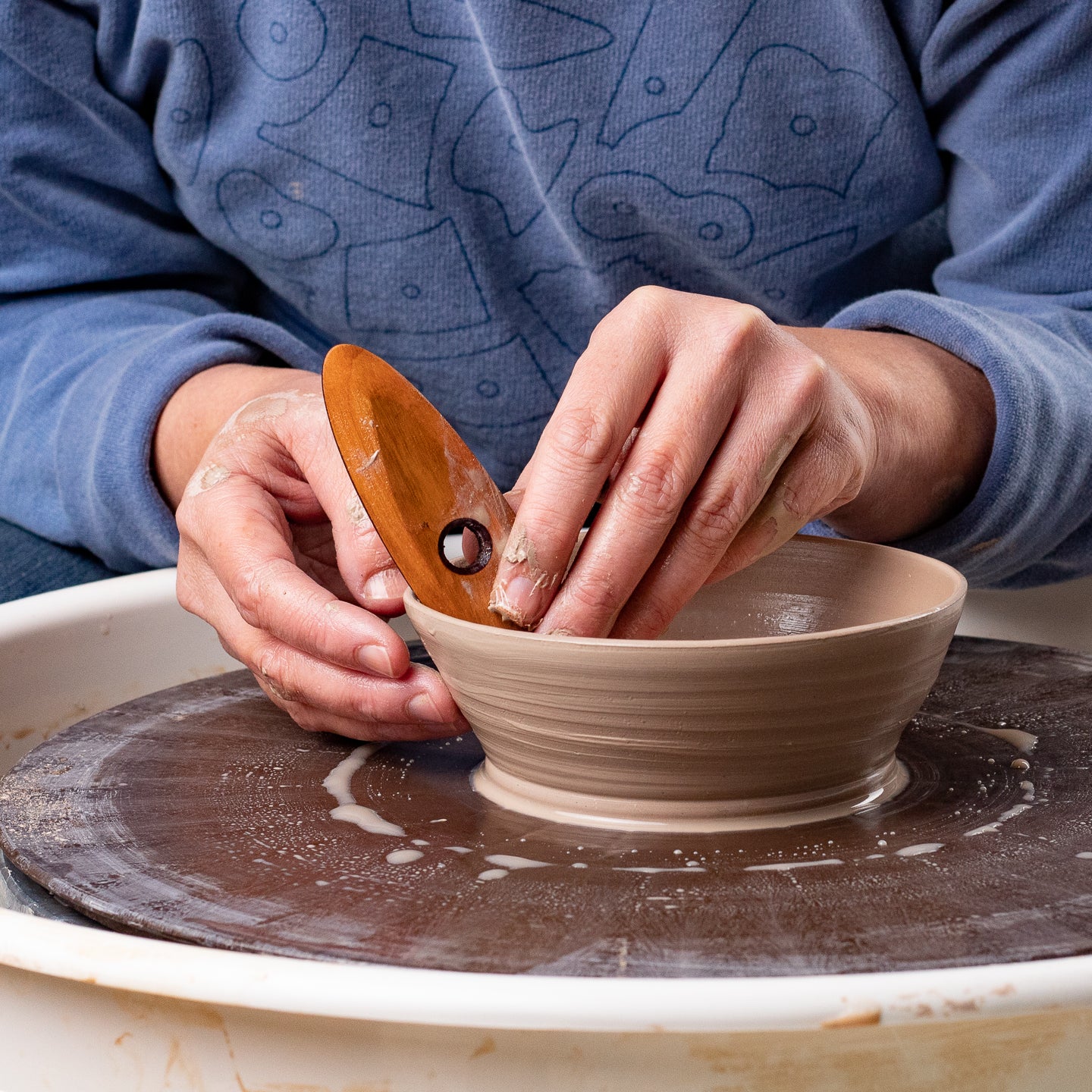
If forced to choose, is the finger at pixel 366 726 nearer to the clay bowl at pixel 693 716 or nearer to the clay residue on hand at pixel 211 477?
the clay bowl at pixel 693 716

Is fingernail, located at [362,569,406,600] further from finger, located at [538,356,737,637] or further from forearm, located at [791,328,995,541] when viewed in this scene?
forearm, located at [791,328,995,541]

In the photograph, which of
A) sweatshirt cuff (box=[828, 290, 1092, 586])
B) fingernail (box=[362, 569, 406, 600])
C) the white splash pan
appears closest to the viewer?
Answer: the white splash pan

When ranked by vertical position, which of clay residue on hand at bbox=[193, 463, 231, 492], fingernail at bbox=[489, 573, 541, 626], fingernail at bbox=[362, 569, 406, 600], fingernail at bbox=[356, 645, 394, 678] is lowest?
fingernail at bbox=[356, 645, 394, 678]

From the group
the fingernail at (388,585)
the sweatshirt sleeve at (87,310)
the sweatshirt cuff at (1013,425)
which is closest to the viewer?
the fingernail at (388,585)

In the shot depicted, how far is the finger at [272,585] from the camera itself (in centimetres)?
69

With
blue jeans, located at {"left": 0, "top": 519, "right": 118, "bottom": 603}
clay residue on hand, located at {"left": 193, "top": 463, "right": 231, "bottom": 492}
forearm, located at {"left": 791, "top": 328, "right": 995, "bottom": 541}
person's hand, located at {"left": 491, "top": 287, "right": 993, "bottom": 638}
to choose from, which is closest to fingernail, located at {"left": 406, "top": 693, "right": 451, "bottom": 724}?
person's hand, located at {"left": 491, "top": 287, "right": 993, "bottom": 638}

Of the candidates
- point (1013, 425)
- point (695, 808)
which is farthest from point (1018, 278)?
point (695, 808)

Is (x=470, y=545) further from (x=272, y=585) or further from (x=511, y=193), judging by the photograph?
(x=511, y=193)

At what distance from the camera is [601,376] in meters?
0.60

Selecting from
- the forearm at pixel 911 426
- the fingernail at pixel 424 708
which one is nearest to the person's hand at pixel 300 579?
the fingernail at pixel 424 708

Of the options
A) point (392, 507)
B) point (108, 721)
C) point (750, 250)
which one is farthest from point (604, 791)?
point (750, 250)

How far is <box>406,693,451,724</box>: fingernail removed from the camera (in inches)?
27.7

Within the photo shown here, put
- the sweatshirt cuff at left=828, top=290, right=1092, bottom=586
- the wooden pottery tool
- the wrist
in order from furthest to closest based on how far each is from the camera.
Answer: the wrist, the sweatshirt cuff at left=828, top=290, right=1092, bottom=586, the wooden pottery tool

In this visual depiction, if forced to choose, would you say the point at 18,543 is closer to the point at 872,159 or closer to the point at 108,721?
the point at 108,721
